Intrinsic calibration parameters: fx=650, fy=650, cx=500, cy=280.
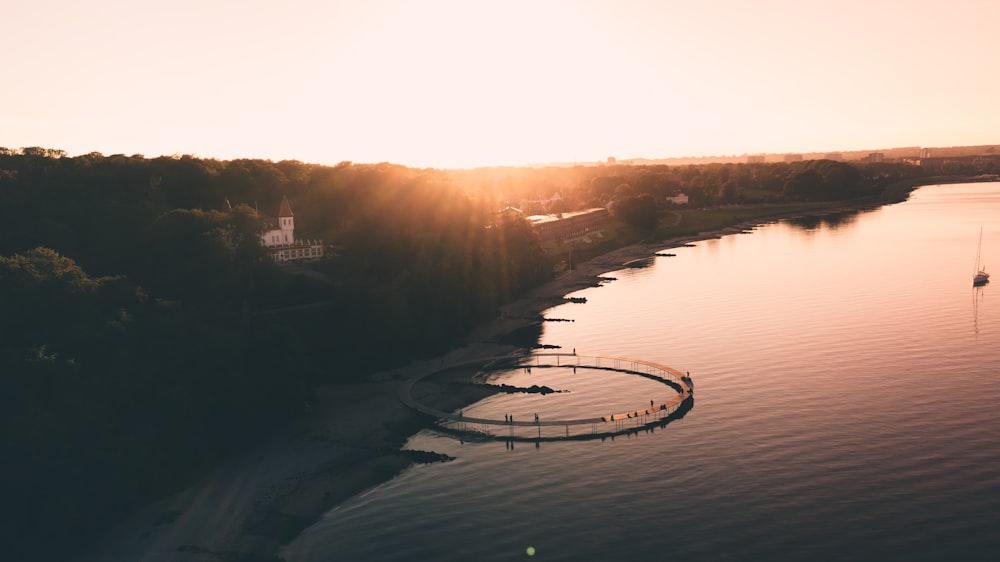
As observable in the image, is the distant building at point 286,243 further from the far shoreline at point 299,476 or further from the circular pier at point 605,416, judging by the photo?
the circular pier at point 605,416

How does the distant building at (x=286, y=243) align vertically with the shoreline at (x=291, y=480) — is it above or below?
above

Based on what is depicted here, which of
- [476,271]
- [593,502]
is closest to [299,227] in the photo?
[476,271]

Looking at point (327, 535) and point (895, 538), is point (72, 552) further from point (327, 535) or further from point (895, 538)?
point (895, 538)

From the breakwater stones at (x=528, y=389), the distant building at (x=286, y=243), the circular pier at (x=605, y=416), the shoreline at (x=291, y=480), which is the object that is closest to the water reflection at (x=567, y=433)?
the circular pier at (x=605, y=416)

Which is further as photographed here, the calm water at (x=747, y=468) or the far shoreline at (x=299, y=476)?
the far shoreline at (x=299, y=476)

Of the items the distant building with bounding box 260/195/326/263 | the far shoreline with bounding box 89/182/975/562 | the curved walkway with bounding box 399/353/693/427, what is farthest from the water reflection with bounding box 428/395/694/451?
the distant building with bounding box 260/195/326/263

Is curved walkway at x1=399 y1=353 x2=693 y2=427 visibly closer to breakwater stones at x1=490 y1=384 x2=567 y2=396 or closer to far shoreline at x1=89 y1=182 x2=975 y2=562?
far shoreline at x1=89 y1=182 x2=975 y2=562
